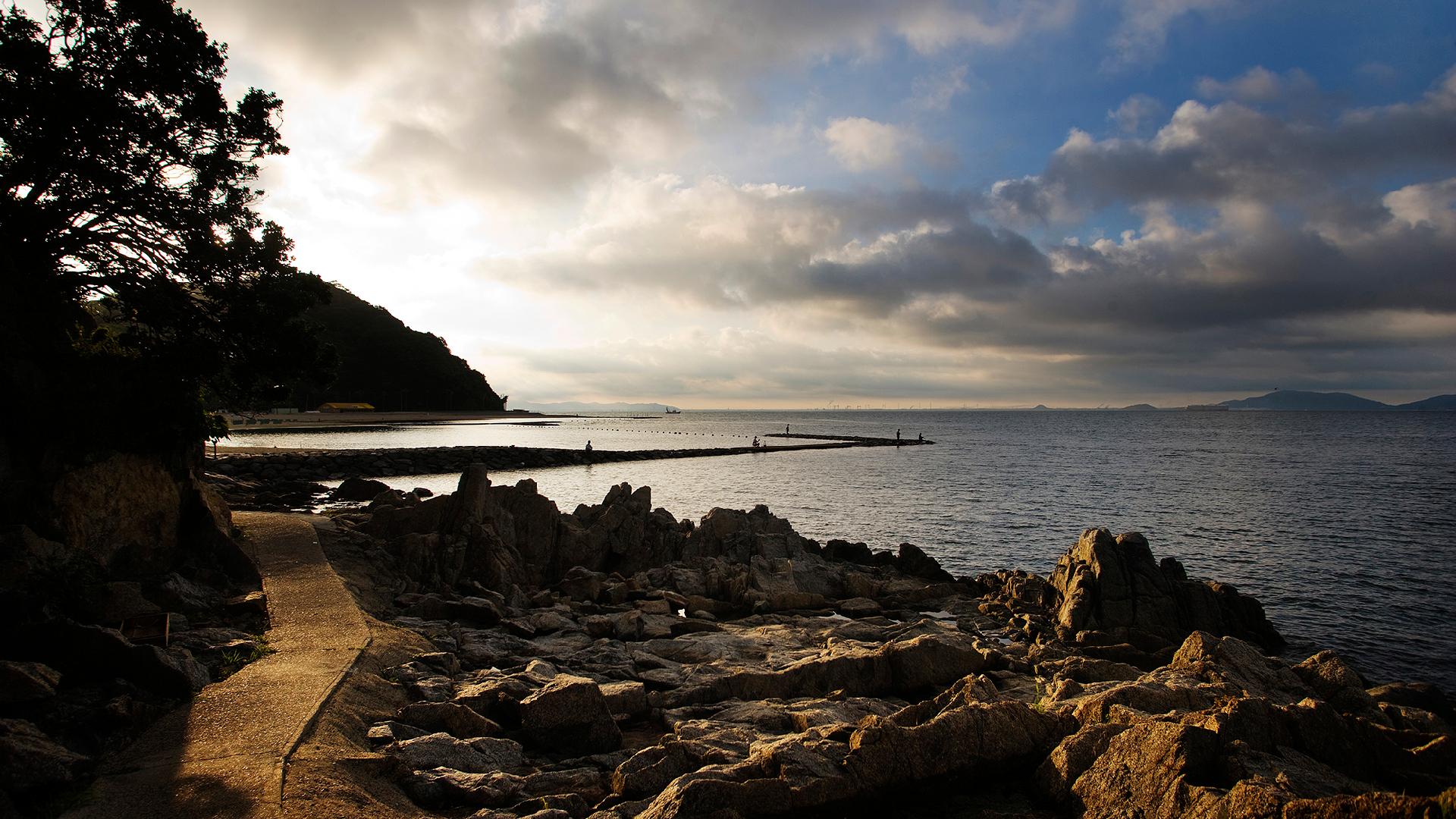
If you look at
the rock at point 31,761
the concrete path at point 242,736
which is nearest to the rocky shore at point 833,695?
the concrete path at point 242,736

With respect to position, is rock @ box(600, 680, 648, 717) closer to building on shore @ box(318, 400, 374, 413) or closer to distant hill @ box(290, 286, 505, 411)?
building on shore @ box(318, 400, 374, 413)

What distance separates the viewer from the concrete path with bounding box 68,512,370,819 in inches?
259

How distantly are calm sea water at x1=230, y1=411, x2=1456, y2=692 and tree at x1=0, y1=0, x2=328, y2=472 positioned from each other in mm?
24990

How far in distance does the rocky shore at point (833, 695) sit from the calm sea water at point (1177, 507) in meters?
5.54

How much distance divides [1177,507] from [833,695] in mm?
42127

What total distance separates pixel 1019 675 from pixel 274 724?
40.1 ft

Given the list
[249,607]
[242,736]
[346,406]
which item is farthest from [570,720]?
[346,406]

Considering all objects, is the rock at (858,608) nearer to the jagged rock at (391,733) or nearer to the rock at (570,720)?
the rock at (570,720)

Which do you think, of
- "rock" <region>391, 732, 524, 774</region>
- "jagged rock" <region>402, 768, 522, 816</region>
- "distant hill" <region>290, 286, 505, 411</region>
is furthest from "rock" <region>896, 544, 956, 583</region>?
"distant hill" <region>290, 286, 505, 411</region>

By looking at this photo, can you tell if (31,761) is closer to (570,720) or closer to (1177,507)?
(570,720)

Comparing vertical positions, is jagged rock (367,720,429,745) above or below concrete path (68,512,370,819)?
below

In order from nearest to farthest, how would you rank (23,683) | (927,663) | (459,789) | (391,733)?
(459,789)
(23,683)
(391,733)
(927,663)

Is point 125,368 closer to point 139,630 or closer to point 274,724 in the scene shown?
point 139,630

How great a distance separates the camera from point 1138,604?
18.0 meters
